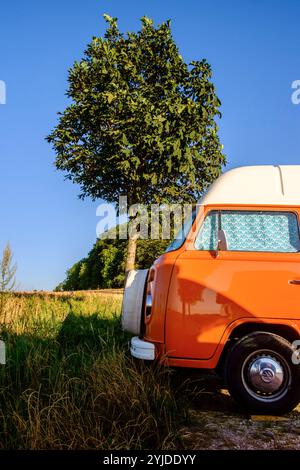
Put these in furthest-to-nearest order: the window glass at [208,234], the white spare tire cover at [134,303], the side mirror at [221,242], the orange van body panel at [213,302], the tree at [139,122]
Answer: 1. the tree at [139,122]
2. the white spare tire cover at [134,303]
3. the window glass at [208,234]
4. the side mirror at [221,242]
5. the orange van body panel at [213,302]

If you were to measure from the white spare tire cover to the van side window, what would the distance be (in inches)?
34.8

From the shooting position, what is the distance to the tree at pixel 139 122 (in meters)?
17.6

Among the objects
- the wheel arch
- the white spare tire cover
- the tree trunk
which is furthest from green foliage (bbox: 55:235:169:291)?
the wheel arch

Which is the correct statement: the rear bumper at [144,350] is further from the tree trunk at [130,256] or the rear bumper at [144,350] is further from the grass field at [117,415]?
the tree trunk at [130,256]

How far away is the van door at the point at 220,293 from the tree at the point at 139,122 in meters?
12.6

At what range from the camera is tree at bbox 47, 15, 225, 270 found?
1759 centimetres

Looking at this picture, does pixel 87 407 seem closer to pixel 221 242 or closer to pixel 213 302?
pixel 213 302

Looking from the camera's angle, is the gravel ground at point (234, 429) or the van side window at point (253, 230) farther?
the van side window at point (253, 230)

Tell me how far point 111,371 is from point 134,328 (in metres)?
0.70

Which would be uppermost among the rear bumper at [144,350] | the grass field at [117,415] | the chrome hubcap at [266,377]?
the rear bumper at [144,350]

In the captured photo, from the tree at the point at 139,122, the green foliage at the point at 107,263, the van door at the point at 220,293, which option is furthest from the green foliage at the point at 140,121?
the van door at the point at 220,293

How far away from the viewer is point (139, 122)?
17.6 meters

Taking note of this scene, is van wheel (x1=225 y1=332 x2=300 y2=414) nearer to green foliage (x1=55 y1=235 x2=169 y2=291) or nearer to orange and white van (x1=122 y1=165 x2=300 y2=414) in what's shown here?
orange and white van (x1=122 y1=165 x2=300 y2=414)
